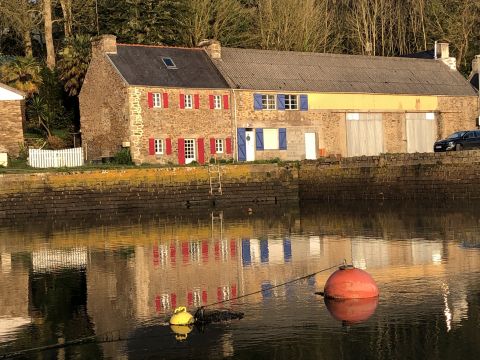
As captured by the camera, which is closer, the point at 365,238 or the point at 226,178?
the point at 365,238

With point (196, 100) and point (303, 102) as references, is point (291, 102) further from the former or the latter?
point (196, 100)

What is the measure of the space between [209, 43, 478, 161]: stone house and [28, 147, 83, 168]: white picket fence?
981cm

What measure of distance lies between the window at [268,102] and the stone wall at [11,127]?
13783 millimetres

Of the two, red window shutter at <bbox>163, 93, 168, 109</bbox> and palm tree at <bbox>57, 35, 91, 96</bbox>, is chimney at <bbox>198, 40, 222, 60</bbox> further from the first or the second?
palm tree at <bbox>57, 35, 91, 96</bbox>

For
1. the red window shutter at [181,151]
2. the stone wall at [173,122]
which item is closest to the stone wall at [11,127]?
the stone wall at [173,122]

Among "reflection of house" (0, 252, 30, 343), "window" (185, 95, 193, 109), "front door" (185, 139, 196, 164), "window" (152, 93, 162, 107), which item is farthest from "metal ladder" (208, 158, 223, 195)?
"reflection of house" (0, 252, 30, 343)

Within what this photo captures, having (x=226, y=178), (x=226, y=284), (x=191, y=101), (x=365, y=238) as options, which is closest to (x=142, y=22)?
(x=191, y=101)

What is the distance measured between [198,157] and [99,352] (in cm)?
3728

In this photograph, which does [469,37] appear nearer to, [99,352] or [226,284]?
[226,284]

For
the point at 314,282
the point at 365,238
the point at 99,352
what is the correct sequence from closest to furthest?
the point at 99,352 → the point at 314,282 → the point at 365,238

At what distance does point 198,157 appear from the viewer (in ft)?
174

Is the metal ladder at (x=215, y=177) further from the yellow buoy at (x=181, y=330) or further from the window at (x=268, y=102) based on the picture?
the yellow buoy at (x=181, y=330)

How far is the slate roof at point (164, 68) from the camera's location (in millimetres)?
51969

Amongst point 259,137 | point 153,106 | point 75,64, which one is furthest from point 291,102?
point 75,64
